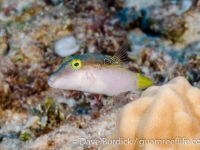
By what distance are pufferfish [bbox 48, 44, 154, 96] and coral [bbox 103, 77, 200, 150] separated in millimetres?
237

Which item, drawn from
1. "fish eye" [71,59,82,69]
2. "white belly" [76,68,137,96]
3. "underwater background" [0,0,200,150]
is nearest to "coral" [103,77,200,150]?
"white belly" [76,68,137,96]

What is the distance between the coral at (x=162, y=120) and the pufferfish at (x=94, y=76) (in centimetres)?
24

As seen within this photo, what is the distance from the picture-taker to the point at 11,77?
4.76 metres

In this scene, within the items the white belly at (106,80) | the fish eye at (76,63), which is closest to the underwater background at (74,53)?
the white belly at (106,80)

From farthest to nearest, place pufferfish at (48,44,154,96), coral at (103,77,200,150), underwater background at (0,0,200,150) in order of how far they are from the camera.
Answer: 1. underwater background at (0,0,200,150)
2. pufferfish at (48,44,154,96)
3. coral at (103,77,200,150)

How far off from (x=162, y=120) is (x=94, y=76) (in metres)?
0.69

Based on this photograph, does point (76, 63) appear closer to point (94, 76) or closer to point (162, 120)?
point (94, 76)

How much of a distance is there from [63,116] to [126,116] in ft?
5.88

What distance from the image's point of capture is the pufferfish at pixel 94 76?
2.35 metres

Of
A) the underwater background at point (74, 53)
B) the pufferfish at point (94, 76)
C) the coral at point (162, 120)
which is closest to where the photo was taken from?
the coral at point (162, 120)

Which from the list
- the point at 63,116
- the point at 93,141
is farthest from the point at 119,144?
the point at 63,116

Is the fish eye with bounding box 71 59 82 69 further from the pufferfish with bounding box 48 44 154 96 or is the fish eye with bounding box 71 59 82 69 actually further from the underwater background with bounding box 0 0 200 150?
the underwater background with bounding box 0 0 200 150

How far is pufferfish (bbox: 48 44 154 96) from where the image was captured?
2.35m

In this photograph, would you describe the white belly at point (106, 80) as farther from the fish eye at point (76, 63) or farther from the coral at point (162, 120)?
the coral at point (162, 120)
